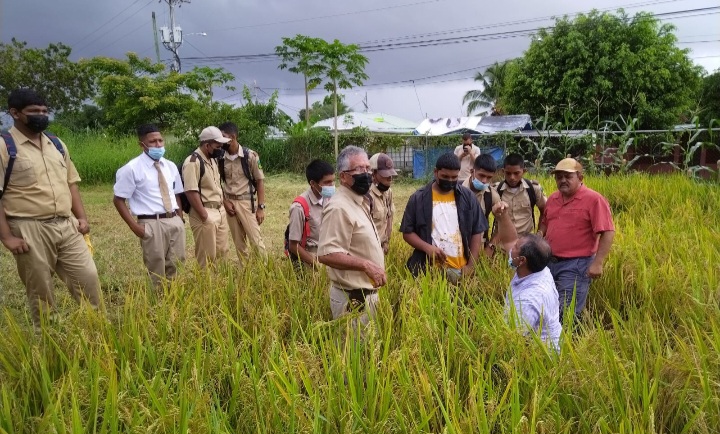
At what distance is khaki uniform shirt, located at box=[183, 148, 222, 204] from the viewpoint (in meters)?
4.79

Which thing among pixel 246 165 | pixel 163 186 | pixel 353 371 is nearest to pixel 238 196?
pixel 246 165

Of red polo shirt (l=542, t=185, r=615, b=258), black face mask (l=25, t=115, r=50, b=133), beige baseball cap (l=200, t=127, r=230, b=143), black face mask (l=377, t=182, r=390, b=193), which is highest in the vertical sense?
black face mask (l=25, t=115, r=50, b=133)

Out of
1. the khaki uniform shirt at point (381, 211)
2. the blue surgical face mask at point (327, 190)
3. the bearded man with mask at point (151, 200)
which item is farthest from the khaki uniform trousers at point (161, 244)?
the khaki uniform shirt at point (381, 211)

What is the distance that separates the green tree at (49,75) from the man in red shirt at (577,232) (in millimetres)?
24372

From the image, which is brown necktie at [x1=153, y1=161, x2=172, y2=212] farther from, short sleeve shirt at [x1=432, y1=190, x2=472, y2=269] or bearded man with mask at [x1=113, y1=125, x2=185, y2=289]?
short sleeve shirt at [x1=432, y1=190, x2=472, y2=269]

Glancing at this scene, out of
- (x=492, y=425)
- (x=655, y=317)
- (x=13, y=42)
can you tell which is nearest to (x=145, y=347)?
(x=492, y=425)

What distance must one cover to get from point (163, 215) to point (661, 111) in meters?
18.9

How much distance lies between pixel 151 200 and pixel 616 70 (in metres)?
18.0

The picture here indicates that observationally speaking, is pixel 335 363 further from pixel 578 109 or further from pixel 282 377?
pixel 578 109

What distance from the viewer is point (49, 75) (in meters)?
25.1

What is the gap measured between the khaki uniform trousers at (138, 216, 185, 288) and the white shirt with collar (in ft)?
0.37

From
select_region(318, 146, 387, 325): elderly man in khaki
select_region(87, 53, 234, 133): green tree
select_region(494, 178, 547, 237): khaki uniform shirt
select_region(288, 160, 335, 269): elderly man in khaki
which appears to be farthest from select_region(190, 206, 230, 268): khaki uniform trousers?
select_region(87, 53, 234, 133): green tree

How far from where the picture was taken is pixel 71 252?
12.4 ft

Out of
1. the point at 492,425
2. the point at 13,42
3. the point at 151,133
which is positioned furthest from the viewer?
the point at 13,42
